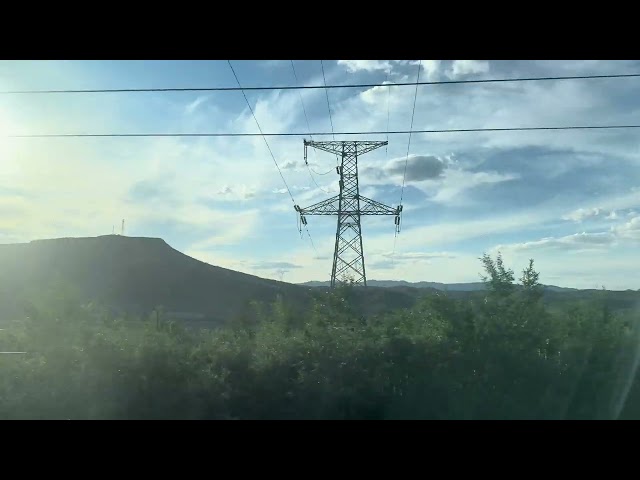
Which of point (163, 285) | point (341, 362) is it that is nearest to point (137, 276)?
point (163, 285)

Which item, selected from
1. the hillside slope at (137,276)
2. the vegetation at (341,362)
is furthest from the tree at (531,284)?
the hillside slope at (137,276)

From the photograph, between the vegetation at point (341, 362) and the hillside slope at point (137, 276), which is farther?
the hillside slope at point (137, 276)

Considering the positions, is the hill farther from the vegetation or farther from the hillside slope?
the vegetation

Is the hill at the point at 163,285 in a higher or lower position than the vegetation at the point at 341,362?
higher

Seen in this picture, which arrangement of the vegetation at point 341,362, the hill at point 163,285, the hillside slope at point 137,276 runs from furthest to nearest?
the hillside slope at point 137,276 < the hill at point 163,285 < the vegetation at point 341,362

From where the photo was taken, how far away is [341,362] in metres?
14.5

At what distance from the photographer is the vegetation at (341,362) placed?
43.3ft

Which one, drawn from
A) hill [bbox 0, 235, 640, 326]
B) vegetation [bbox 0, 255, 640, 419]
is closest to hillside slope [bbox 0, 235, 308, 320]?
hill [bbox 0, 235, 640, 326]

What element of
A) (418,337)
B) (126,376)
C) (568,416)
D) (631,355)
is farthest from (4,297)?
(631,355)

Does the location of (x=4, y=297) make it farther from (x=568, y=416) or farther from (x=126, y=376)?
(x=568, y=416)

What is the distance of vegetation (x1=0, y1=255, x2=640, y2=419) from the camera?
43.3 feet

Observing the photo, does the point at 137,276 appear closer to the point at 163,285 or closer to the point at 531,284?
the point at 163,285

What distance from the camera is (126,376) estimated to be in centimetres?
1337

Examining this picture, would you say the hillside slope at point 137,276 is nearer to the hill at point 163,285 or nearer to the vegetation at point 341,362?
the hill at point 163,285
